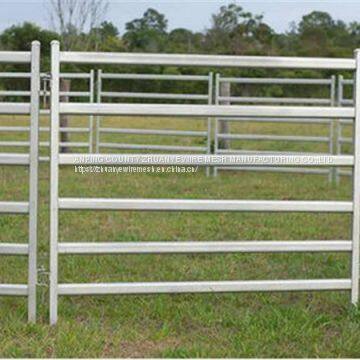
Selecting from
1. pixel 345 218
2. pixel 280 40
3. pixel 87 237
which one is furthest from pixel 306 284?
pixel 280 40

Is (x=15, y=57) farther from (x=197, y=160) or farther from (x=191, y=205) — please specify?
(x=191, y=205)

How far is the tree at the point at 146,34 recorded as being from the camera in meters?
37.7

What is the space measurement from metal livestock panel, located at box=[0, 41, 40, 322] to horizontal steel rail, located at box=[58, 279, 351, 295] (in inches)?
8.3

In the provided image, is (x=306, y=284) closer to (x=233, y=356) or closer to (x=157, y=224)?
(x=233, y=356)

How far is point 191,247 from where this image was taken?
14.6 ft

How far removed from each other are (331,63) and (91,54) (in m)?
1.44

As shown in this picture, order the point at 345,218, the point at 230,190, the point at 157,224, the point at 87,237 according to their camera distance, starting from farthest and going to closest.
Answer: the point at 230,190
the point at 345,218
the point at 157,224
the point at 87,237

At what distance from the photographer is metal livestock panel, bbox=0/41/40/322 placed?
13.8 ft

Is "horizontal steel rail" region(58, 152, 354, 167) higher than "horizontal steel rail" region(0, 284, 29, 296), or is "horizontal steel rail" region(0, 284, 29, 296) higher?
"horizontal steel rail" region(58, 152, 354, 167)

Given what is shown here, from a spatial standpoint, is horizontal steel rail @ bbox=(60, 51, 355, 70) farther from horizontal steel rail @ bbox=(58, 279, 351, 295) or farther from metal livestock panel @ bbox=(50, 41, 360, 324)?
horizontal steel rail @ bbox=(58, 279, 351, 295)

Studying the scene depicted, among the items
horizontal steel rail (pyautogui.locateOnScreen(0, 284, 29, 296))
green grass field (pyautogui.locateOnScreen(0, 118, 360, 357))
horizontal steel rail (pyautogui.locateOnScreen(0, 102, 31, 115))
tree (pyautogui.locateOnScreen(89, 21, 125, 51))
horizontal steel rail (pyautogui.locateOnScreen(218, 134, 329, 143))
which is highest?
tree (pyautogui.locateOnScreen(89, 21, 125, 51))

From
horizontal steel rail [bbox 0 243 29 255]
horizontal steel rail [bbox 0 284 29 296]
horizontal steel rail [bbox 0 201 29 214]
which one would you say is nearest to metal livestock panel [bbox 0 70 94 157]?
horizontal steel rail [bbox 0 201 29 214]

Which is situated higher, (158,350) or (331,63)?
(331,63)

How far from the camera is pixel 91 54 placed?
166 inches
